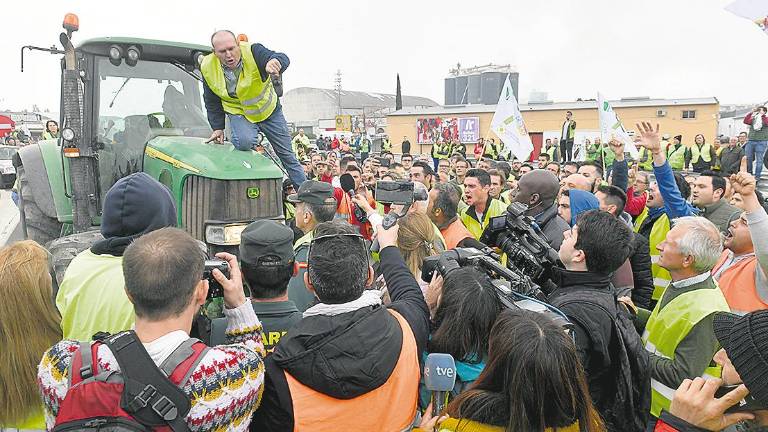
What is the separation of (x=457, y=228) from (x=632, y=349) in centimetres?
204

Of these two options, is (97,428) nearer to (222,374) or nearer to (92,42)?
(222,374)

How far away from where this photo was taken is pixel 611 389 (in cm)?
249

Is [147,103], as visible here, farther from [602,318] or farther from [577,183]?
[602,318]

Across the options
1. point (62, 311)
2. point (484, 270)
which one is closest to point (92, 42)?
point (62, 311)

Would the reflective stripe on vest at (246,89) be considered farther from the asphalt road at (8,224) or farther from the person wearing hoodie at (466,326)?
the asphalt road at (8,224)

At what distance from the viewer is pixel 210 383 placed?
5.14 feet

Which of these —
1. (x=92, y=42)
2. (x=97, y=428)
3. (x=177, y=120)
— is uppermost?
(x=92, y=42)

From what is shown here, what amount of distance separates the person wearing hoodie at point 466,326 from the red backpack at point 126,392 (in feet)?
3.42

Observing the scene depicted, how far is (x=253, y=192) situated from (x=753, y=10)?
3.97m

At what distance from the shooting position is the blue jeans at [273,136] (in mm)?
5266

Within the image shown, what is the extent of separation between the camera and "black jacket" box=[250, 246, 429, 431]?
1769 mm

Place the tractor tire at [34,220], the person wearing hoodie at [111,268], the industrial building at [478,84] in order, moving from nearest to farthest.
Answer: the person wearing hoodie at [111,268] → the tractor tire at [34,220] → the industrial building at [478,84]

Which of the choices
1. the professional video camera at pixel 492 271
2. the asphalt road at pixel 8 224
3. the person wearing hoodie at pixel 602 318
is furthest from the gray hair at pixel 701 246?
the asphalt road at pixel 8 224

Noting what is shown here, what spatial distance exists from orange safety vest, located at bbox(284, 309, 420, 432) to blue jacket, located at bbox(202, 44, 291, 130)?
3.60 m
